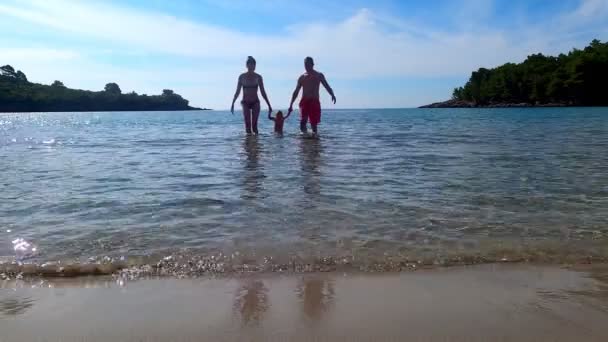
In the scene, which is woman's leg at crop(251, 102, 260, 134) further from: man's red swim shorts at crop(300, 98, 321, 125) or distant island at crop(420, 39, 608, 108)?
distant island at crop(420, 39, 608, 108)

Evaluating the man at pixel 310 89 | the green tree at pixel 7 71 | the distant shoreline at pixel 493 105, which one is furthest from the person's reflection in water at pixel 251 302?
the green tree at pixel 7 71

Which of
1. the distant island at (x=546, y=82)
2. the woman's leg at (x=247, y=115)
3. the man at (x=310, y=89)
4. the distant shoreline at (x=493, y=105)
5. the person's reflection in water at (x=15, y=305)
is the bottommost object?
the person's reflection in water at (x=15, y=305)

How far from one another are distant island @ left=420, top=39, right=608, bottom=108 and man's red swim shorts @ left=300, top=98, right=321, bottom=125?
296 feet

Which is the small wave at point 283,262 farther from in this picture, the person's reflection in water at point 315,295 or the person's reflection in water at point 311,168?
the person's reflection in water at point 311,168

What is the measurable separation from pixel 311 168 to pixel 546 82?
102327 mm

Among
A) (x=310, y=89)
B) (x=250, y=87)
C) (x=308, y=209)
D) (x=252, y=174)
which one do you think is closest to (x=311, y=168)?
(x=252, y=174)

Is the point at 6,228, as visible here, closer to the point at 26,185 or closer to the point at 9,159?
the point at 26,185

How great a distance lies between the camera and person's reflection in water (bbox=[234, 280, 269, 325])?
218 cm

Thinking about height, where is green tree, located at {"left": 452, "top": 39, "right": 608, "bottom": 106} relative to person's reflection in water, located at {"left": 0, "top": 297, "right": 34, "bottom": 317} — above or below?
above

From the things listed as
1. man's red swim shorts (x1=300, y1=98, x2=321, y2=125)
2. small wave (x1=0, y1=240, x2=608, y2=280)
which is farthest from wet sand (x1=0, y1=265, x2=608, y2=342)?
man's red swim shorts (x1=300, y1=98, x2=321, y2=125)

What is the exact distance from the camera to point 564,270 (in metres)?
2.86

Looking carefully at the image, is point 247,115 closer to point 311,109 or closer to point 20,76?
point 311,109

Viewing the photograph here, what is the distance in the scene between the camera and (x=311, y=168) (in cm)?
684

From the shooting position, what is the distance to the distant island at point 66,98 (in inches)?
3794
